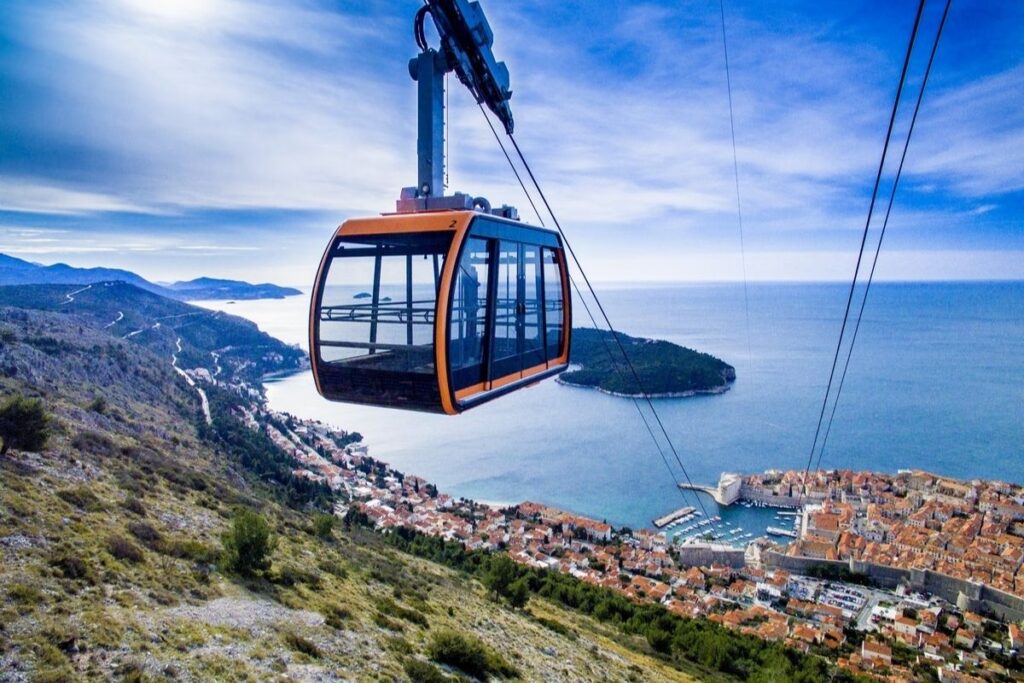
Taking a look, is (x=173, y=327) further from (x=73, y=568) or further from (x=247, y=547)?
(x=73, y=568)

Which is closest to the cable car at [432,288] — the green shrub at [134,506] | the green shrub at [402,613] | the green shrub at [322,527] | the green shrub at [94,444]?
the green shrub at [402,613]

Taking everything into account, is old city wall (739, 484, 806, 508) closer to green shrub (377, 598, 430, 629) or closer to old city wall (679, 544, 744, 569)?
old city wall (679, 544, 744, 569)

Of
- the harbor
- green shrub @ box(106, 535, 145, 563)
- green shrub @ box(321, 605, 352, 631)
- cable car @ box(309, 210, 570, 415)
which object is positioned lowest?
the harbor

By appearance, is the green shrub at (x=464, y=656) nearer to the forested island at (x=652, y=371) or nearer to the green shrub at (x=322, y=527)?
the green shrub at (x=322, y=527)

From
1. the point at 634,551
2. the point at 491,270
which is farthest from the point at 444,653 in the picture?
the point at 634,551

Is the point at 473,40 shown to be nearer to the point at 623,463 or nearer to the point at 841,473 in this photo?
the point at 623,463

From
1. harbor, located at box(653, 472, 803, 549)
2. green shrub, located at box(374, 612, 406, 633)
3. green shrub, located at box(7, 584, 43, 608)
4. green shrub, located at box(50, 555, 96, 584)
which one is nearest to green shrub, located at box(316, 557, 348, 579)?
green shrub, located at box(374, 612, 406, 633)

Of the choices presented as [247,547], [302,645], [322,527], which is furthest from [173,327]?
[302,645]
